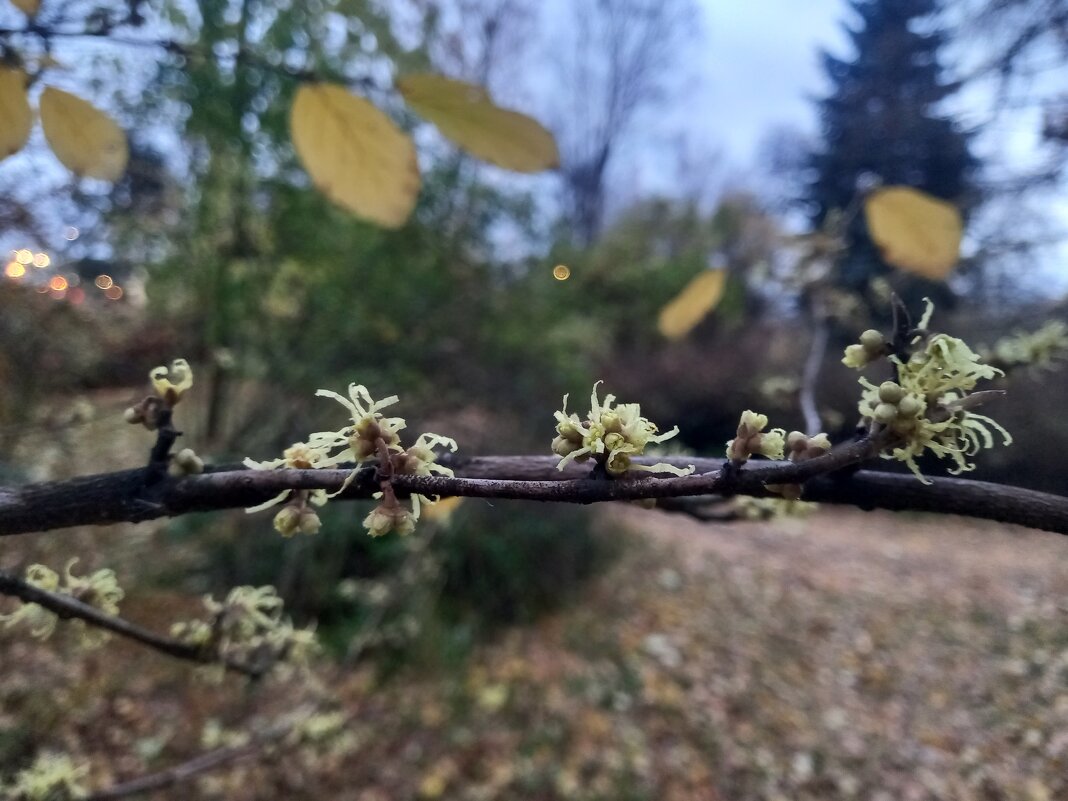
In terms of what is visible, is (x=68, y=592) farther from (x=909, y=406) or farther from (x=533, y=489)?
(x=909, y=406)

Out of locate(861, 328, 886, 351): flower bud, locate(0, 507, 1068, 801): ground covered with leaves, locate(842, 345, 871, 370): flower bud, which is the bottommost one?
locate(0, 507, 1068, 801): ground covered with leaves

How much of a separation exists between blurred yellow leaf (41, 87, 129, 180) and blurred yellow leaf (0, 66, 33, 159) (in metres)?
0.03

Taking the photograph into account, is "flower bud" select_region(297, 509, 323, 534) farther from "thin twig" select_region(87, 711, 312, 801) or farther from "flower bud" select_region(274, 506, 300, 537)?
"thin twig" select_region(87, 711, 312, 801)

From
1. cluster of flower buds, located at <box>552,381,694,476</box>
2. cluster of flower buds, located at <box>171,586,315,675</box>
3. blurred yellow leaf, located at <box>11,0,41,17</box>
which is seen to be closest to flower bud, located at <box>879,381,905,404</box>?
→ cluster of flower buds, located at <box>552,381,694,476</box>

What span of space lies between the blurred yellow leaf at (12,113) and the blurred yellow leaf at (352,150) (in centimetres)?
22

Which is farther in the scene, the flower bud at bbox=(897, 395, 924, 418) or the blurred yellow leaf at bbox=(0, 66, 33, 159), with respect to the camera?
the blurred yellow leaf at bbox=(0, 66, 33, 159)

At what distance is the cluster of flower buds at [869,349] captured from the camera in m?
0.42

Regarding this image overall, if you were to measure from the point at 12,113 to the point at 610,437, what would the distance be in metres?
0.59

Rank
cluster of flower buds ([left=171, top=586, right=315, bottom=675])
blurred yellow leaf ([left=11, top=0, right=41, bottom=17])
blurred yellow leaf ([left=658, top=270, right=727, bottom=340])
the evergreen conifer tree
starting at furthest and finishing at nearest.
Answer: the evergreen conifer tree, blurred yellow leaf ([left=658, top=270, right=727, bottom=340]), cluster of flower buds ([left=171, top=586, right=315, bottom=675]), blurred yellow leaf ([left=11, top=0, right=41, bottom=17])

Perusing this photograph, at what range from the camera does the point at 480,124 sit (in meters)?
0.62

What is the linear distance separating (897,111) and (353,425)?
1.48 m

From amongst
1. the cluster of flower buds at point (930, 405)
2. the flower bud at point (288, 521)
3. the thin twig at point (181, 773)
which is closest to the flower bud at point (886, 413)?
the cluster of flower buds at point (930, 405)

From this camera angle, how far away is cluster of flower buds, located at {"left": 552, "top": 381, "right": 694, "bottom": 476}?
37cm

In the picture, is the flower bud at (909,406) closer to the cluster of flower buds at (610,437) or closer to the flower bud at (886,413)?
the flower bud at (886,413)
